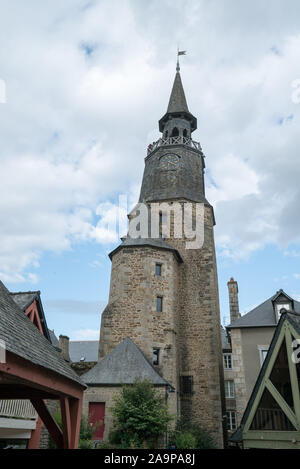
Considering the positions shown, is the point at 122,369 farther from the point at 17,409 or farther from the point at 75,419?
the point at 75,419

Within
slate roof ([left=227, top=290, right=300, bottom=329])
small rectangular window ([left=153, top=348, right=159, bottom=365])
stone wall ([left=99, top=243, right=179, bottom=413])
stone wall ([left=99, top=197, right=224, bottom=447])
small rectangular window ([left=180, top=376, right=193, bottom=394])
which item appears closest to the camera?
slate roof ([left=227, top=290, right=300, bottom=329])

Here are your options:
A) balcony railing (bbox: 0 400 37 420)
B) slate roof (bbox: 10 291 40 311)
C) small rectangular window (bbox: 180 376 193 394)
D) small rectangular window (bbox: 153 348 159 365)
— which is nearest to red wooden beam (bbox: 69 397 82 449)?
balcony railing (bbox: 0 400 37 420)

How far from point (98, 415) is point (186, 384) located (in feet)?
20.7

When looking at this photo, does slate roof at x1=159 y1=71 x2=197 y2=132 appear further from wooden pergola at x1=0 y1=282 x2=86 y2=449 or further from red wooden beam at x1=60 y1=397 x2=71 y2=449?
red wooden beam at x1=60 y1=397 x2=71 y2=449

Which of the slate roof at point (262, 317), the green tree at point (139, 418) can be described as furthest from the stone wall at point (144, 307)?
the slate roof at point (262, 317)

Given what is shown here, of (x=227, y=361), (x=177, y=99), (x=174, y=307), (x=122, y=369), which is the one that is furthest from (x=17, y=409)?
(x=177, y=99)

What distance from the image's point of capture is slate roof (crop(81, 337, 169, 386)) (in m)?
17.4

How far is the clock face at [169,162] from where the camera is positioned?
28.6m

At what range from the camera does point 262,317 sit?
1848 cm

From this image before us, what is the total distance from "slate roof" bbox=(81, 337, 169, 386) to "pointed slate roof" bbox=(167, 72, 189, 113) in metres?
22.6

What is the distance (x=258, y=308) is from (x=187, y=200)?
9781mm

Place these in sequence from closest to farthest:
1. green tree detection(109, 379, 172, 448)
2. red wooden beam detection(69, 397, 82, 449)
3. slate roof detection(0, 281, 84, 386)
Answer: slate roof detection(0, 281, 84, 386), red wooden beam detection(69, 397, 82, 449), green tree detection(109, 379, 172, 448)

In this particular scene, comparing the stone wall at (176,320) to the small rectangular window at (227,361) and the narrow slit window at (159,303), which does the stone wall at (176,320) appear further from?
the small rectangular window at (227,361)
